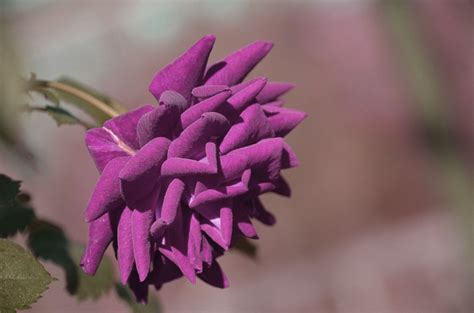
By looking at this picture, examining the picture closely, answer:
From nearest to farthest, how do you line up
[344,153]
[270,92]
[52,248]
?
[270,92], [52,248], [344,153]

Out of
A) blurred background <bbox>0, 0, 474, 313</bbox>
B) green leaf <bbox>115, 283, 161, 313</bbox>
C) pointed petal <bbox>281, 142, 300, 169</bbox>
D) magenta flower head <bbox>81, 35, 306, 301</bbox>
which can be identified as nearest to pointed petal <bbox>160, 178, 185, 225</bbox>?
magenta flower head <bbox>81, 35, 306, 301</bbox>

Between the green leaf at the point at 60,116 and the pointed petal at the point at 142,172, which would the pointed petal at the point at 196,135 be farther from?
the green leaf at the point at 60,116

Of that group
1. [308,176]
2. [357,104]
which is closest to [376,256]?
[308,176]

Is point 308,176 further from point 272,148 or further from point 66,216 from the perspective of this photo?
point 272,148

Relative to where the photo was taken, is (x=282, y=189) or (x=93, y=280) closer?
(x=282, y=189)

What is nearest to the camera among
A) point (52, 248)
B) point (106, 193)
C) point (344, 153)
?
point (106, 193)

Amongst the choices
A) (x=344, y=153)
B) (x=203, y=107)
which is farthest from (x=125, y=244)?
(x=344, y=153)

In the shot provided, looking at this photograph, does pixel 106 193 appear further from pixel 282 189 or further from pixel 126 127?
pixel 282 189
